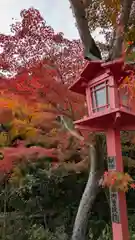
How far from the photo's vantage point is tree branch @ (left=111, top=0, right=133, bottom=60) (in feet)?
13.4

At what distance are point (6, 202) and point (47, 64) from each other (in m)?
4.93

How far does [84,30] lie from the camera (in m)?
4.74

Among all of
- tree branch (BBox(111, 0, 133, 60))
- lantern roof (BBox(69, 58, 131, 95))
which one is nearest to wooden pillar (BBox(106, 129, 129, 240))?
lantern roof (BBox(69, 58, 131, 95))

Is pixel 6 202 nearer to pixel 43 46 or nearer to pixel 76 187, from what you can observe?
pixel 76 187

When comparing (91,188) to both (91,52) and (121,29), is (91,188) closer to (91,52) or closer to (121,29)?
(91,52)

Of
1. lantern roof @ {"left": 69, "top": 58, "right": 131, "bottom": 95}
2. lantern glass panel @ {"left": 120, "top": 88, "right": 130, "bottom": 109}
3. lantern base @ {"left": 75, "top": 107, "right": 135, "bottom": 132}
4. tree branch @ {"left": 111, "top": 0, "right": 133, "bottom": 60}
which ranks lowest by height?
lantern base @ {"left": 75, "top": 107, "right": 135, "bottom": 132}

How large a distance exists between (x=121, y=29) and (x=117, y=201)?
8.05 ft

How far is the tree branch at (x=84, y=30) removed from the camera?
4.50m

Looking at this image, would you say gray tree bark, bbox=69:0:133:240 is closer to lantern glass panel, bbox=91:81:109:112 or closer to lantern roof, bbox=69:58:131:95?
lantern roof, bbox=69:58:131:95

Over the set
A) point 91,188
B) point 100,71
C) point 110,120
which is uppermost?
point 100,71

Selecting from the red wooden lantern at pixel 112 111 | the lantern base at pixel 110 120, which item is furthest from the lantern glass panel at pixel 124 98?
the lantern base at pixel 110 120

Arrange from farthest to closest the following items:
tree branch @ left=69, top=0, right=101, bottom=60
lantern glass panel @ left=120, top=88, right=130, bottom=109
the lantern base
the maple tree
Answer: the maple tree → tree branch @ left=69, top=0, right=101, bottom=60 → lantern glass panel @ left=120, top=88, right=130, bottom=109 → the lantern base

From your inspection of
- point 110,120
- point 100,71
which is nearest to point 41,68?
point 100,71

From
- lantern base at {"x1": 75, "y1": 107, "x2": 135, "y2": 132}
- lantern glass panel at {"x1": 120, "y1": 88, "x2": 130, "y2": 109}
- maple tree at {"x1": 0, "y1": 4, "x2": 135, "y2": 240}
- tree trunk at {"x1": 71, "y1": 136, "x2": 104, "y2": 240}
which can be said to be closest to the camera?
lantern base at {"x1": 75, "y1": 107, "x2": 135, "y2": 132}
